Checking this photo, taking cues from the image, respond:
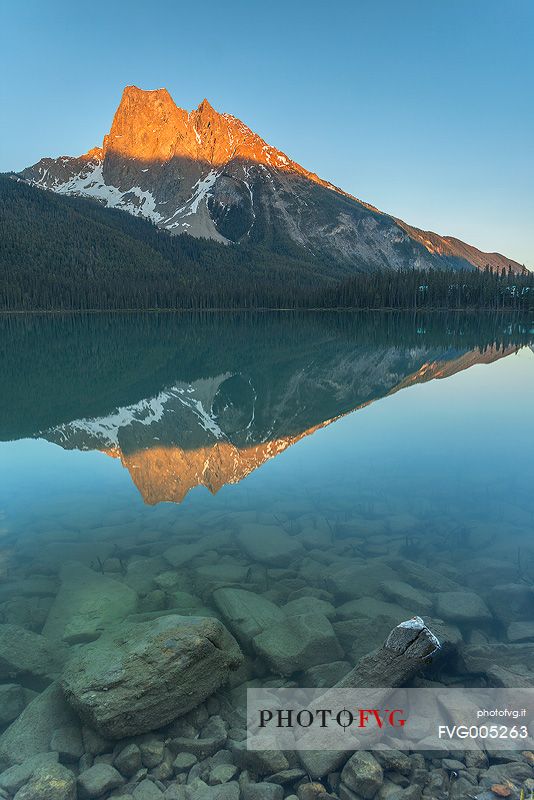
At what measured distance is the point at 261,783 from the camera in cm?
533

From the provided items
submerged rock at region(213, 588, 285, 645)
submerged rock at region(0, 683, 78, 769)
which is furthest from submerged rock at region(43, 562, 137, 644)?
submerged rock at region(213, 588, 285, 645)

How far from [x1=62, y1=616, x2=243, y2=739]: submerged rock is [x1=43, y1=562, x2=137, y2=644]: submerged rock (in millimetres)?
1229

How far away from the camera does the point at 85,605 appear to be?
911 cm

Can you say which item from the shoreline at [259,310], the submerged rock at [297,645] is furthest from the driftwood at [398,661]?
the shoreline at [259,310]

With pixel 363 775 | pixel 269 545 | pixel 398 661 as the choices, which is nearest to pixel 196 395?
pixel 269 545

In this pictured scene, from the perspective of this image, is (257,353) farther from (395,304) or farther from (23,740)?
(395,304)

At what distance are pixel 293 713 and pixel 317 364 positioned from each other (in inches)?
1497

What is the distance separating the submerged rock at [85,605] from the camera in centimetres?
845

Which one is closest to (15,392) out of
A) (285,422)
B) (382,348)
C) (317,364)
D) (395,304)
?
(285,422)

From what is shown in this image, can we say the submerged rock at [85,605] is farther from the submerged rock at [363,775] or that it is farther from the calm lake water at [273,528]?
the submerged rock at [363,775]

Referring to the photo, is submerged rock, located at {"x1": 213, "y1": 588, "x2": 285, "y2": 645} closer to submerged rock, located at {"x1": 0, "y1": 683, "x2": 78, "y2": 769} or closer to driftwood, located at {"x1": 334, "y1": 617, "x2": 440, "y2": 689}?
driftwood, located at {"x1": 334, "y1": 617, "x2": 440, "y2": 689}

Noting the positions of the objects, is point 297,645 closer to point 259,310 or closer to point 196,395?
point 196,395

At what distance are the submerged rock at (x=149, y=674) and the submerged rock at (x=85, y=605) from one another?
123cm

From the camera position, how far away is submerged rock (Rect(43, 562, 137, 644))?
8.45 m
